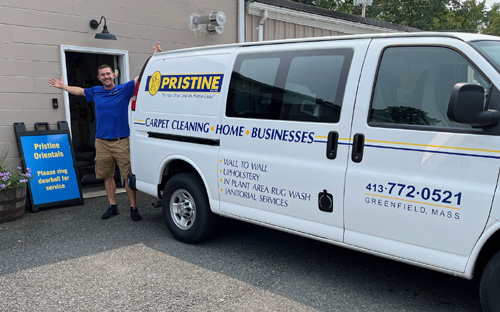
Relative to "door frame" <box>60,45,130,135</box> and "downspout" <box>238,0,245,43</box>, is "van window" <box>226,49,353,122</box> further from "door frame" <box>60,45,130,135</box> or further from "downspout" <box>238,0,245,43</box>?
"downspout" <box>238,0,245,43</box>

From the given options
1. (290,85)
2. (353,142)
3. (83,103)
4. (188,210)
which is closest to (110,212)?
(188,210)

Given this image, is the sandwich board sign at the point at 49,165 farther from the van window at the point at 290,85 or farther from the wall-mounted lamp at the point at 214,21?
the van window at the point at 290,85

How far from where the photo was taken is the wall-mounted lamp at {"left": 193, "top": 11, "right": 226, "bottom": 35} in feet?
26.8

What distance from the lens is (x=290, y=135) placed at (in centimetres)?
381

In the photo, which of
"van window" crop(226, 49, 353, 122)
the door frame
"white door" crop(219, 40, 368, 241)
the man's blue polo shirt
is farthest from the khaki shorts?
"van window" crop(226, 49, 353, 122)

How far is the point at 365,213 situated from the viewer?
3.37 metres

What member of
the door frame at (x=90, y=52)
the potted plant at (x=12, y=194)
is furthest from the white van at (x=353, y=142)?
the door frame at (x=90, y=52)

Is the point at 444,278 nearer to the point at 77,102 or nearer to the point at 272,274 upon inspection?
the point at 272,274

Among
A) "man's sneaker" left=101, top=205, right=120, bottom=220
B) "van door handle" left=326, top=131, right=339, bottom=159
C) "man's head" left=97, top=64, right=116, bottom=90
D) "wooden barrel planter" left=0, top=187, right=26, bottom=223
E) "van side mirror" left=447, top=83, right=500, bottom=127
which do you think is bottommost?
"man's sneaker" left=101, top=205, right=120, bottom=220

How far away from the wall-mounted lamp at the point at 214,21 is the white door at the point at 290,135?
418 cm

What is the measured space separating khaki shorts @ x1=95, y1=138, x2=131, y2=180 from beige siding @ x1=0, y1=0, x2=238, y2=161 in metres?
1.53

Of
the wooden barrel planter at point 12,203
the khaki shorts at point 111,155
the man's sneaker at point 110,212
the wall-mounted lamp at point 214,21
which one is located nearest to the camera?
the wooden barrel planter at point 12,203

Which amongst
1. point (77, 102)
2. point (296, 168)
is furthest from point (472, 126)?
point (77, 102)

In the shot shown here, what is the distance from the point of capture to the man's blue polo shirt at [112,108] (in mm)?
5656
